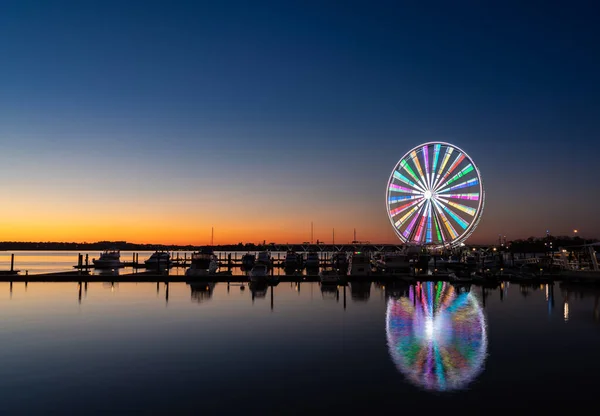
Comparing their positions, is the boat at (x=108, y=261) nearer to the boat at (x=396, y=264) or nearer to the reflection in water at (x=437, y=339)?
the boat at (x=396, y=264)

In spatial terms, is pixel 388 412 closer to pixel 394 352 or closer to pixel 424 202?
pixel 394 352

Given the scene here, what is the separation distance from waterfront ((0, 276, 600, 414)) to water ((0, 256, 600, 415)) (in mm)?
81

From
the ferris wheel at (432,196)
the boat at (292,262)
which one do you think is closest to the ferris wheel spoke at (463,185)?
the ferris wheel at (432,196)

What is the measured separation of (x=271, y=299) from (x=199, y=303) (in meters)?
5.61

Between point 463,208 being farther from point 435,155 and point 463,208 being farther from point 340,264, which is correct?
point 340,264

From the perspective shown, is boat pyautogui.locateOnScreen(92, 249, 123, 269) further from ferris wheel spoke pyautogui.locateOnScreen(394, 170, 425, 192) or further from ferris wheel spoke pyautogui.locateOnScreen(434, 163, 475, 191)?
ferris wheel spoke pyautogui.locateOnScreen(434, 163, 475, 191)

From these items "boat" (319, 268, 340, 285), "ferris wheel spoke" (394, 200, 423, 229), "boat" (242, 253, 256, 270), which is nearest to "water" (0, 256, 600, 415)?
"boat" (319, 268, 340, 285)

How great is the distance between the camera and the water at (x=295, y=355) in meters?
15.7

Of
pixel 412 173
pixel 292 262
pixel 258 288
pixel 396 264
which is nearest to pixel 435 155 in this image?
pixel 412 173

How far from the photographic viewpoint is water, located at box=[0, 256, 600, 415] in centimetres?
1571

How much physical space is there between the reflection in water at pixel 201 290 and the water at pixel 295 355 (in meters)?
0.81

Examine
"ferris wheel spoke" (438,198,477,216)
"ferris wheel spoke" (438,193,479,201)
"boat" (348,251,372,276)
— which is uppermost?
"ferris wheel spoke" (438,193,479,201)

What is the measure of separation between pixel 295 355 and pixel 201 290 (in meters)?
27.3

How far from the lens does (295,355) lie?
72.6 ft
